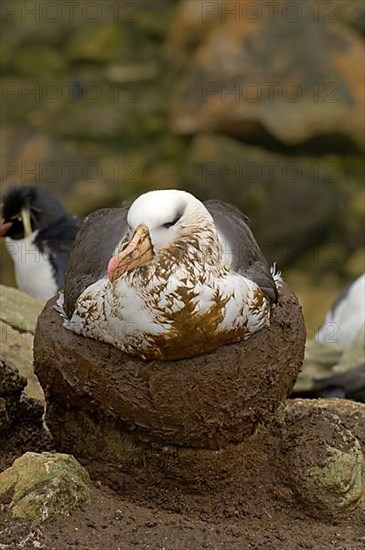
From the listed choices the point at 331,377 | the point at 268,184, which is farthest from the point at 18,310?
the point at 268,184

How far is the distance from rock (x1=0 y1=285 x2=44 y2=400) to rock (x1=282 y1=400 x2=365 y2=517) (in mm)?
1157

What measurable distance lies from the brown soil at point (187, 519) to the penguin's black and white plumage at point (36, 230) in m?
2.54

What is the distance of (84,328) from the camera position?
374 cm

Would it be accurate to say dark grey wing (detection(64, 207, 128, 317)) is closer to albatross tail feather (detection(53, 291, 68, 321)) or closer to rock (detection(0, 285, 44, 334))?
albatross tail feather (detection(53, 291, 68, 321))

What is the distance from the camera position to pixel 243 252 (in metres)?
3.86

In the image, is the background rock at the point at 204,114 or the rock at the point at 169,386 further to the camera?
the background rock at the point at 204,114

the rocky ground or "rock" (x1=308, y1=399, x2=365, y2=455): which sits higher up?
the rocky ground

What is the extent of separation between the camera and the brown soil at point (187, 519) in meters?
3.44

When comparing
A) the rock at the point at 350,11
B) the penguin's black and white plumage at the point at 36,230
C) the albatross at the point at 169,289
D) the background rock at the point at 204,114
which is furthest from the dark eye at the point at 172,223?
the rock at the point at 350,11

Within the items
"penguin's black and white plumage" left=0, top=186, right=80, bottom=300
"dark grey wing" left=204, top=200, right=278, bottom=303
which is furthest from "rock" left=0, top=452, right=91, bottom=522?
"penguin's black and white plumage" left=0, top=186, right=80, bottom=300

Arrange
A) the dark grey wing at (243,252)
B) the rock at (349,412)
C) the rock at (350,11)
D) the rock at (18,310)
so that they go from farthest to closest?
the rock at (350,11), the rock at (18,310), the rock at (349,412), the dark grey wing at (243,252)

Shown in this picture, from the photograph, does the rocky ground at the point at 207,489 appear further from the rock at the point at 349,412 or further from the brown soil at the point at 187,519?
the rock at the point at 349,412

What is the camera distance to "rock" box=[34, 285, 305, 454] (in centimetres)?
366

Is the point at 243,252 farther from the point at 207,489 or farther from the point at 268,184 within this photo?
the point at 268,184
